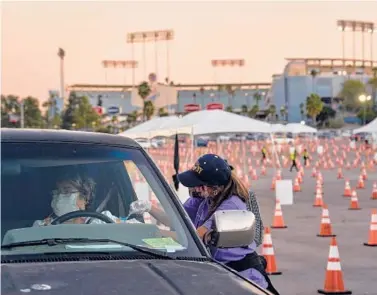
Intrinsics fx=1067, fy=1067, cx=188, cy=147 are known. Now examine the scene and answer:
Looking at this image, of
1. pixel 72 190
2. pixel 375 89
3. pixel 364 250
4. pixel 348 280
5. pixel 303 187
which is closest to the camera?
pixel 72 190

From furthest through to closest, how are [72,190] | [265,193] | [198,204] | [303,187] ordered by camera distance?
1. [303,187]
2. [265,193]
3. [198,204]
4. [72,190]

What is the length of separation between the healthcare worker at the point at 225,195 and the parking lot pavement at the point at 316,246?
618 centimetres

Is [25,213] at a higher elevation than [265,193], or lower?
higher

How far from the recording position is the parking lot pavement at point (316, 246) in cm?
1314

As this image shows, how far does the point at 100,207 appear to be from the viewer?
5.45m

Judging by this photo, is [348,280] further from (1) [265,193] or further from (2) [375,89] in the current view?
(2) [375,89]

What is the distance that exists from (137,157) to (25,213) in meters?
0.61

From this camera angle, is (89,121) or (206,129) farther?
(89,121)

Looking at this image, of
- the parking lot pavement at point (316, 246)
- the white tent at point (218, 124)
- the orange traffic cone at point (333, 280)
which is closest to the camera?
the orange traffic cone at point (333, 280)

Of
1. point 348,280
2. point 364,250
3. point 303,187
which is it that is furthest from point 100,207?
point 303,187

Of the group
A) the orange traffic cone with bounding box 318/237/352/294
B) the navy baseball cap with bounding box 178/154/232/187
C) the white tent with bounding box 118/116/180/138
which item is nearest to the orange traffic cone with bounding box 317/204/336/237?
the orange traffic cone with bounding box 318/237/352/294

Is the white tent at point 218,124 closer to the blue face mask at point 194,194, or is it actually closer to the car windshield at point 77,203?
the blue face mask at point 194,194

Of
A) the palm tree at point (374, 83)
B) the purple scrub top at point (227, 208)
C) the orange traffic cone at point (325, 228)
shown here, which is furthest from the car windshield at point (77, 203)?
the palm tree at point (374, 83)

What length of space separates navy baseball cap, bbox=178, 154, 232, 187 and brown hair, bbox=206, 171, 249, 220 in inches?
1.8
